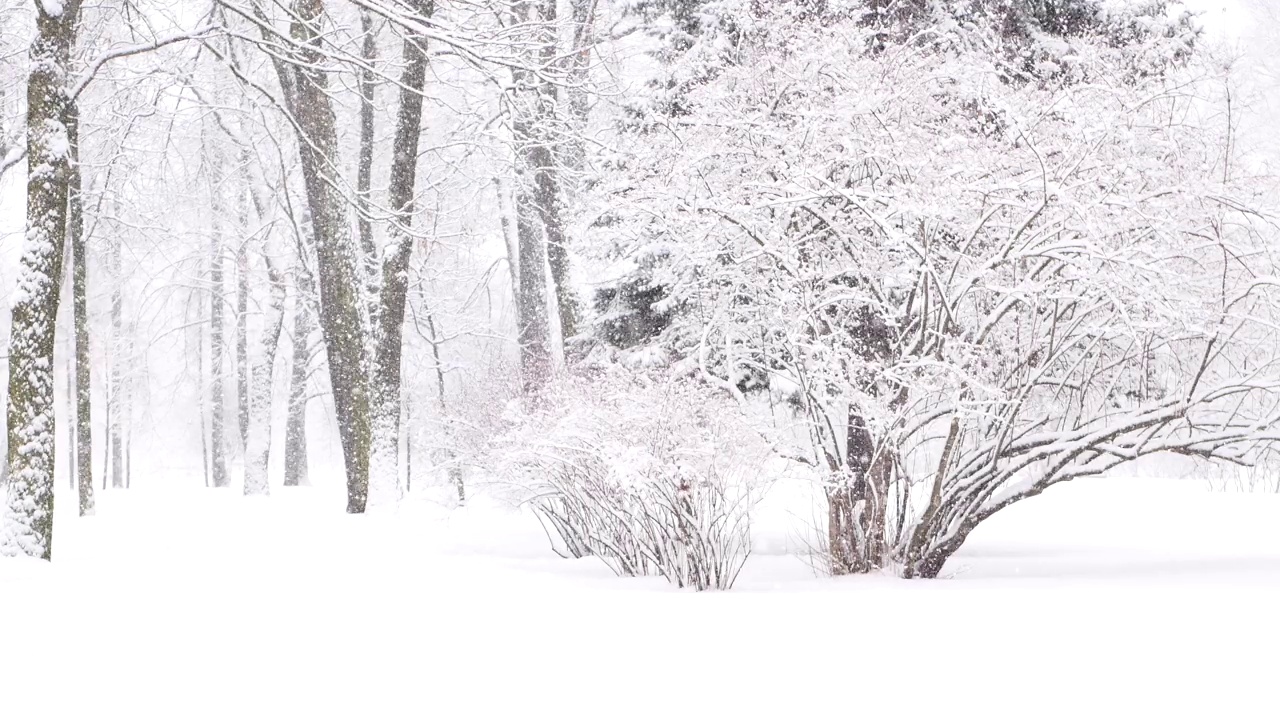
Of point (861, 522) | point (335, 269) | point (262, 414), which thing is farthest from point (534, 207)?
point (861, 522)

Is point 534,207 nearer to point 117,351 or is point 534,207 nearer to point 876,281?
point 876,281

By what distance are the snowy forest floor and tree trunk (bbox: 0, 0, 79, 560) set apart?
48cm

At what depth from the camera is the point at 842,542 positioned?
25.9ft

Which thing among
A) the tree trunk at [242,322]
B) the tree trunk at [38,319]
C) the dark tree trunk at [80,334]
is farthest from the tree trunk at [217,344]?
the tree trunk at [38,319]

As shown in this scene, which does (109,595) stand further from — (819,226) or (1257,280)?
(1257,280)

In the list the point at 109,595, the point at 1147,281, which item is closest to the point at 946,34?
the point at 1147,281

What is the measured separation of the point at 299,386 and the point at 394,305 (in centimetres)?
1093

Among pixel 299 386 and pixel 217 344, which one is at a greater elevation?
pixel 217 344

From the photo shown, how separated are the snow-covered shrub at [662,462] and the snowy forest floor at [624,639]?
340 mm

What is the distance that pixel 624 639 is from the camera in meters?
5.16

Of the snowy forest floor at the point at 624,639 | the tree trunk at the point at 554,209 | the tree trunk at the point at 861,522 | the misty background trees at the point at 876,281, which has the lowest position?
the snowy forest floor at the point at 624,639

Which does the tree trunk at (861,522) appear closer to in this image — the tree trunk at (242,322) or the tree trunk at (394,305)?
the tree trunk at (394,305)

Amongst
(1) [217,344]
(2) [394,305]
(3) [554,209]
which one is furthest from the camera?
(1) [217,344]

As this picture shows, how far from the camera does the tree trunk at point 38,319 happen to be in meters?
8.07
